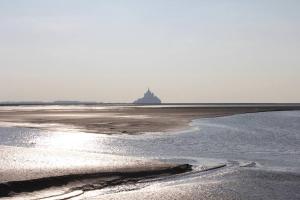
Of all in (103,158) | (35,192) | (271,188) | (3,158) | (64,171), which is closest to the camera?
(35,192)

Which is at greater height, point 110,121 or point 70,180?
point 110,121

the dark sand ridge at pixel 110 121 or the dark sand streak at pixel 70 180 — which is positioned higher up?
the dark sand ridge at pixel 110 121

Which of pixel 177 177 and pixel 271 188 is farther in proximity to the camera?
pixel 177 177

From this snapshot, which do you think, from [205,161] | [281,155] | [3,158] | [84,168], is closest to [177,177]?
[84,168]

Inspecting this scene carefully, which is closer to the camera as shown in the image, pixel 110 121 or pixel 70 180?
pixel 70 180

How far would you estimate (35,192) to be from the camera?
14172mm

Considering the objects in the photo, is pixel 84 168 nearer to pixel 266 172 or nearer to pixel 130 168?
pixel 130 168

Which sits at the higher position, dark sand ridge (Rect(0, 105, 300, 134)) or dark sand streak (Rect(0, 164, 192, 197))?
dark sand ridge (Rect(0, 105, 300, 134))

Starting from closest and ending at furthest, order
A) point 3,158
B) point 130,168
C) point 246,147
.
A: point 130,168
point 3,158
point 246,147

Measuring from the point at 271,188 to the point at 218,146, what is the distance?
14716 millimetres

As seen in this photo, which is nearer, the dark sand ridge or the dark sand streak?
the dark sand streak

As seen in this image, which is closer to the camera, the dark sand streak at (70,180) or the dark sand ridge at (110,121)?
the dark sand streak at (70,180)

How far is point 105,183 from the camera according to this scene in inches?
637

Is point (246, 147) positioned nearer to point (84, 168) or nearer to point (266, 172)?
point (266, 172)
